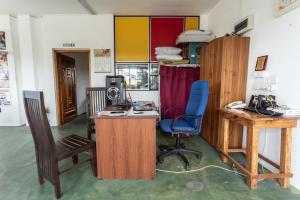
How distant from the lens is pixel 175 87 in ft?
11.3

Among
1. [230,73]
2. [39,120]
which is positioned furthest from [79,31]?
[230,73]

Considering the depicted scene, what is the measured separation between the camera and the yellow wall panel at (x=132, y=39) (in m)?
3.94

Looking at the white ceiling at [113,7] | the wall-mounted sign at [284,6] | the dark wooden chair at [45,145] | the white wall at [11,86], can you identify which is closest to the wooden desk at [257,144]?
the wall-mounted sign at [284,6]

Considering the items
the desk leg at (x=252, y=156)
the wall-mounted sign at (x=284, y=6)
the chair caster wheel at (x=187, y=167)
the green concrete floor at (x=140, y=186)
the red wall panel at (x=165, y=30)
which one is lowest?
the green concrete floor at (x=140, y=186)

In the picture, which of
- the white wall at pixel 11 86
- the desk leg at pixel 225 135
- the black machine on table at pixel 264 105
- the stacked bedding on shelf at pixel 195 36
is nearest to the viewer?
the black machine on table at pixel 264 105

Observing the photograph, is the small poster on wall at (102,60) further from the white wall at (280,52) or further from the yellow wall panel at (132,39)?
the white wall at (280,52)

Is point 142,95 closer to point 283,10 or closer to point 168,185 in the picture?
point 168,185

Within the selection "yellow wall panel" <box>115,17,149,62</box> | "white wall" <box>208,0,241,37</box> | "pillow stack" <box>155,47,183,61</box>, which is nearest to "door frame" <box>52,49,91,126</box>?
"yellow wall panel" <box>115,17,149,62</box>

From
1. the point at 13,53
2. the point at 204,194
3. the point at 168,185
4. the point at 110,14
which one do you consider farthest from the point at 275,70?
the point at 13,53

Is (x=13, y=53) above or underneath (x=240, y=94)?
above

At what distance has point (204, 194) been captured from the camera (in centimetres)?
171

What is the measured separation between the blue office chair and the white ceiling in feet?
6.37

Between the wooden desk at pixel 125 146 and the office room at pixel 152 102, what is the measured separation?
12 millimetres

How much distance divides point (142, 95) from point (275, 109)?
9.17 ft
